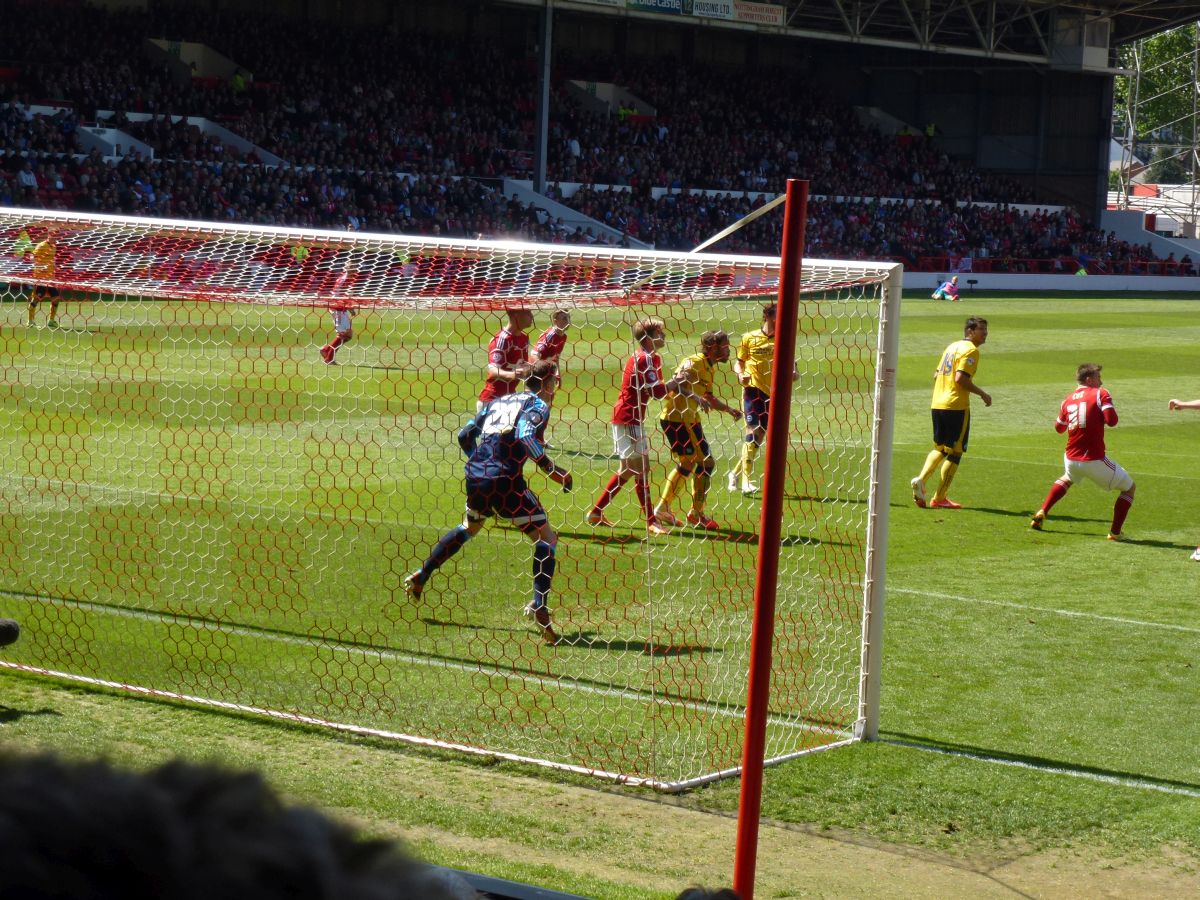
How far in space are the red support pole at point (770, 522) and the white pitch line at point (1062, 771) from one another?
2.58 metres

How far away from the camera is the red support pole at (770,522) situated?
5.04 metres

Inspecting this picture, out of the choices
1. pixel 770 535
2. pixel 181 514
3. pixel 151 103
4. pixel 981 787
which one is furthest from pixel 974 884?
pixel 151 103

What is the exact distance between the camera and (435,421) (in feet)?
56.3

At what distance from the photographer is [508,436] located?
8.82 metres

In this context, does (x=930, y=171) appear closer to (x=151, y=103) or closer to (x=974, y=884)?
(x=151, y=103)

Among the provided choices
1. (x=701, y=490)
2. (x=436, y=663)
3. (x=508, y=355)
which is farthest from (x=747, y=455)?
(x=436, y=663)

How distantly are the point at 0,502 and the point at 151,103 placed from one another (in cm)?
3283

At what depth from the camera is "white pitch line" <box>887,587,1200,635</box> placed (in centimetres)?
1022

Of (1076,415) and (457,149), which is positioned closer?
(1076,415)

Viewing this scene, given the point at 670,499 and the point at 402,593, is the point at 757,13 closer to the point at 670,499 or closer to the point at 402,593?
the point at 670,499

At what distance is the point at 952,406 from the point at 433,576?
596cm

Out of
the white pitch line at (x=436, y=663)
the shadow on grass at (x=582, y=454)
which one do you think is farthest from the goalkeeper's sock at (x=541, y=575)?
the shadow on grass at (x=582, y=454)

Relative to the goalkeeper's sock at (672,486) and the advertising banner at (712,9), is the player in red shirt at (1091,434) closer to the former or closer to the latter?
the goalkeeper's sock at (672,486)

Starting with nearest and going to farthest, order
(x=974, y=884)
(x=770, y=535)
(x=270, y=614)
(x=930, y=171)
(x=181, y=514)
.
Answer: (x=770, y=535) < (x=974, y=884) < (x=270, y=614) < (x=181, y=514) < (x=930, y=171)
